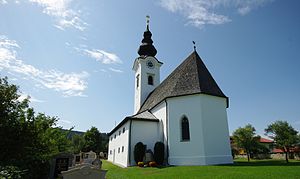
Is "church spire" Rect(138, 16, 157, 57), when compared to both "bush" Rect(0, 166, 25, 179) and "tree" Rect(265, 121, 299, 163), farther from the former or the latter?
"bush" Rect(0, 166, 25, 179)

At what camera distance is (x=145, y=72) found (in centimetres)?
2998

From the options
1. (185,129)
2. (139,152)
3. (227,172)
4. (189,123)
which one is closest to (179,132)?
(185,129)

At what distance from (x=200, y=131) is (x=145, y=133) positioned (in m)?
5.87

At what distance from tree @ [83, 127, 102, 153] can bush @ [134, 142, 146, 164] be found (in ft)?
116

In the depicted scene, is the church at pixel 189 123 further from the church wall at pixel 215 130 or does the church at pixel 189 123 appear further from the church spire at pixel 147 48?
the church spire at pixel 147 48

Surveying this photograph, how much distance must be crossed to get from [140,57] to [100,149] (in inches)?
1287

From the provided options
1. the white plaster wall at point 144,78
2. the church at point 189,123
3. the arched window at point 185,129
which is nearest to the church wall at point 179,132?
the church at point 189,123

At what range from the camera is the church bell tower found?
29641mm

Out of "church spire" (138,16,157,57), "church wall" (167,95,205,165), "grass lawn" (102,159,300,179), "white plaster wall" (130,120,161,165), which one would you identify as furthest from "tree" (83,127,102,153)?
"grass lawn" (102,159,300,179)

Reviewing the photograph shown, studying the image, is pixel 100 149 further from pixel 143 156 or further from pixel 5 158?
pixel 5 158

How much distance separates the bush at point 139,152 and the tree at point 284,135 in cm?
1874

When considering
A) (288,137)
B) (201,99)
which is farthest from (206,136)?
(288,137)

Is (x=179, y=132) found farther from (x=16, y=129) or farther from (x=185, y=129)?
(x=16, y=129)

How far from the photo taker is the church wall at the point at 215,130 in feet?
50.9
